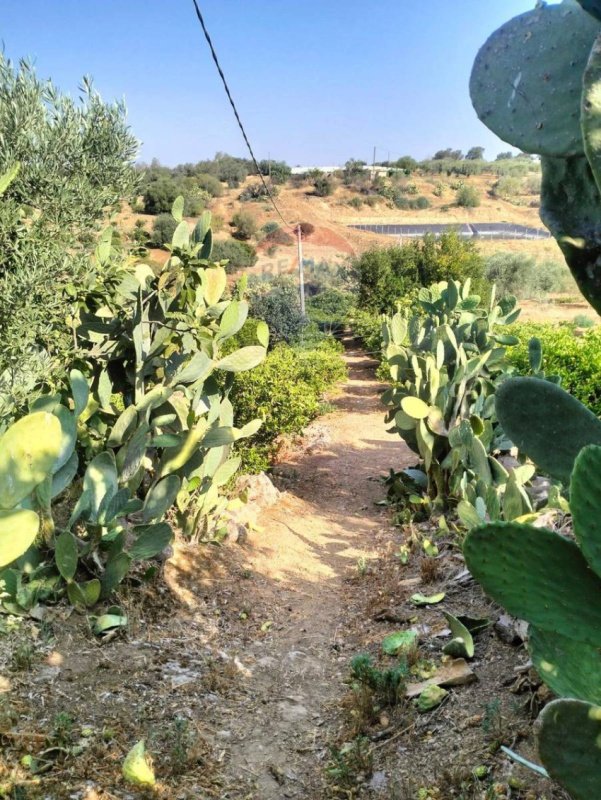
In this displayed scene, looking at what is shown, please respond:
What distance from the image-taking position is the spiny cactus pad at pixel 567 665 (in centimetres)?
139

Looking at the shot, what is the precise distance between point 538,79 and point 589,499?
0.78 meters

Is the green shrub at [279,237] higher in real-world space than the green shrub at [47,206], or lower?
higher

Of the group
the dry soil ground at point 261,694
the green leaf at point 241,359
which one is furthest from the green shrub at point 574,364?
the green leaf at point 241,359

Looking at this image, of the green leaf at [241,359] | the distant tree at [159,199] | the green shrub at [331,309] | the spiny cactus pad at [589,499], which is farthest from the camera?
the distant tree at [159,199]

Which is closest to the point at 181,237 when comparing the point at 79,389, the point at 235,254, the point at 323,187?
the point at 79,389

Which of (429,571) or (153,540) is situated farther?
(429,571)

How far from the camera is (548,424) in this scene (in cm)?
159

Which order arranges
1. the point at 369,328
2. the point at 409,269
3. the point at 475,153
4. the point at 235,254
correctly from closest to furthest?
the point at 369,328 → the point at 409,269 → the point at 235,254 → the point at 475,153

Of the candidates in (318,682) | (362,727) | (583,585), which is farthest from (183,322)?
(583,585)

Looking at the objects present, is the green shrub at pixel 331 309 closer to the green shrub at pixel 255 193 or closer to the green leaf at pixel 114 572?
the green leaf at pixel 114 572

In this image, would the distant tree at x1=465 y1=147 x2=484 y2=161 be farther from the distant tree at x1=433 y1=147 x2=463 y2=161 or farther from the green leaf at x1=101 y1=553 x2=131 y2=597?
the green leaf at x1=101 y1=553 x2=131 y2=597

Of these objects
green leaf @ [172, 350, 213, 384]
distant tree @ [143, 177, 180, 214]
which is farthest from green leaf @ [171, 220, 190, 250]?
distant tree @ [143, 177, 180, 214]

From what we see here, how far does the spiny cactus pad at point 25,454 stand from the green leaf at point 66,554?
4.76 feet

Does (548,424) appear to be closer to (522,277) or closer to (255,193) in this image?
(522,277)
